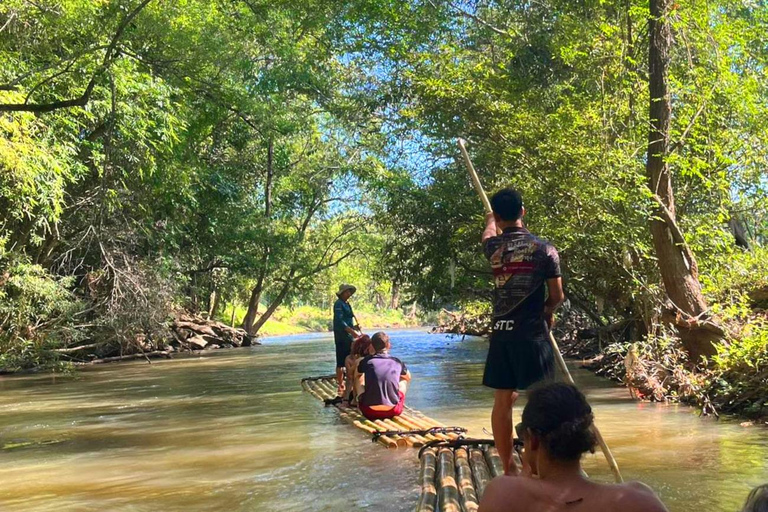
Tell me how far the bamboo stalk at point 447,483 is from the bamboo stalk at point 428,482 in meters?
0.04

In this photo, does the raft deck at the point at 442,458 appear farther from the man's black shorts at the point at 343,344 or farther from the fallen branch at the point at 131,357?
the fallen branch at the point at 131,357

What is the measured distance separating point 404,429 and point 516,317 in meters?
3.35

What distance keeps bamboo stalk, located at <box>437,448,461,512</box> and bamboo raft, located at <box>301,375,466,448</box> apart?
46 centimetres

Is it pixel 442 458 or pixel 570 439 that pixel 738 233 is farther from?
pixel 570 439

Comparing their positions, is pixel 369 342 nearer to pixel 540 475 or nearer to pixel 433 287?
pixel 540 475

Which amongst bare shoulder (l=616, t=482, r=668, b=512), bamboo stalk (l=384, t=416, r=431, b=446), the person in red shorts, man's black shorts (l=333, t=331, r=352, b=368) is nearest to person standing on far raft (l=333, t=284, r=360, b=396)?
man's black shorts (l=333, t=331, r=352, b=368)

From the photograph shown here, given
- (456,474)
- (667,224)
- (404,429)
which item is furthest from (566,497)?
(667,224)

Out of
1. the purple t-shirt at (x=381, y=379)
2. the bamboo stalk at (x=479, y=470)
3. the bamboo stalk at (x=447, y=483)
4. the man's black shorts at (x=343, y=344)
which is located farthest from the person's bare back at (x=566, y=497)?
the man's black shorts at (x=343, y=344)

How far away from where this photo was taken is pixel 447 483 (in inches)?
198

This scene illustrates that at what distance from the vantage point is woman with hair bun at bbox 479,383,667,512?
7.46 feet

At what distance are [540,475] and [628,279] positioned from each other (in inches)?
430

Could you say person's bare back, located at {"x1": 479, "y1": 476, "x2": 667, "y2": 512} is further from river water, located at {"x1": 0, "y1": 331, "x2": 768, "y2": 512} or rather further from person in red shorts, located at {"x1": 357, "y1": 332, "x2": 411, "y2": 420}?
person in red shorts, located at {"x1": 357, "y1": 332, "x2": 411, "y2": 420}

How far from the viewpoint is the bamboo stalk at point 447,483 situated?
449 cm

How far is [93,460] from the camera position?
714 cm
